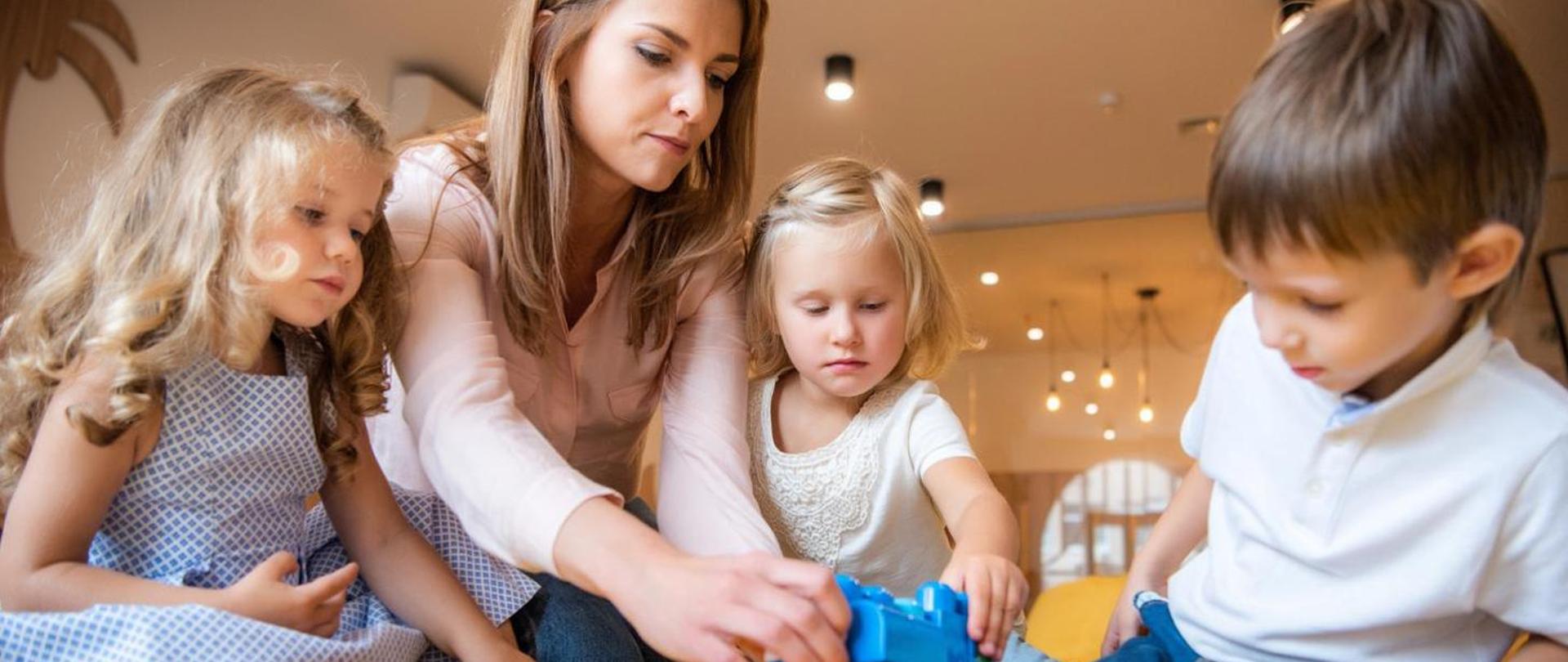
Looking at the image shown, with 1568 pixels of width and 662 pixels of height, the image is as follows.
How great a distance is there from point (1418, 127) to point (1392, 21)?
8cm

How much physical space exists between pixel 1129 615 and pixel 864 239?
40cm

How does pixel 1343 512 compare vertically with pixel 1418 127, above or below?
below

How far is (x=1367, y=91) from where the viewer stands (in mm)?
673

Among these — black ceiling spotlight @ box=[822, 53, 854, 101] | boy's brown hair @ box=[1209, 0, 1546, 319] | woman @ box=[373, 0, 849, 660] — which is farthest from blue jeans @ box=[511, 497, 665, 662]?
black ceiling spotlight @ box=[822, 53, 854, 101]

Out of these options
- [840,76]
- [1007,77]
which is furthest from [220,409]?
[1007,77]

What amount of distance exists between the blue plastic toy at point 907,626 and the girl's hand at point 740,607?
0.04 feet

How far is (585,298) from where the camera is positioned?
116 centimetres

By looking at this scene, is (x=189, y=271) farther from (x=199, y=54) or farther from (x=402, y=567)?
(x=199, y=54)

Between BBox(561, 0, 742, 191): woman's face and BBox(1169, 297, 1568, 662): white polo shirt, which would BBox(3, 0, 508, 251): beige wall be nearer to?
BBox(561, 0, 742, 191): woman's face

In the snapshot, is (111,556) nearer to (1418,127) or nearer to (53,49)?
(1418,127)

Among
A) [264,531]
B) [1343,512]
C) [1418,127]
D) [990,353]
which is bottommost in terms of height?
[990,353]

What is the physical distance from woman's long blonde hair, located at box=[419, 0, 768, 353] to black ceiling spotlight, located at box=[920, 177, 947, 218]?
3.15 meters

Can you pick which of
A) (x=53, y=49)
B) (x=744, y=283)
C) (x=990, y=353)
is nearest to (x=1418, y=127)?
(x=744, y=283)

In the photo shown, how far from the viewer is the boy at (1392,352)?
0.66 m
